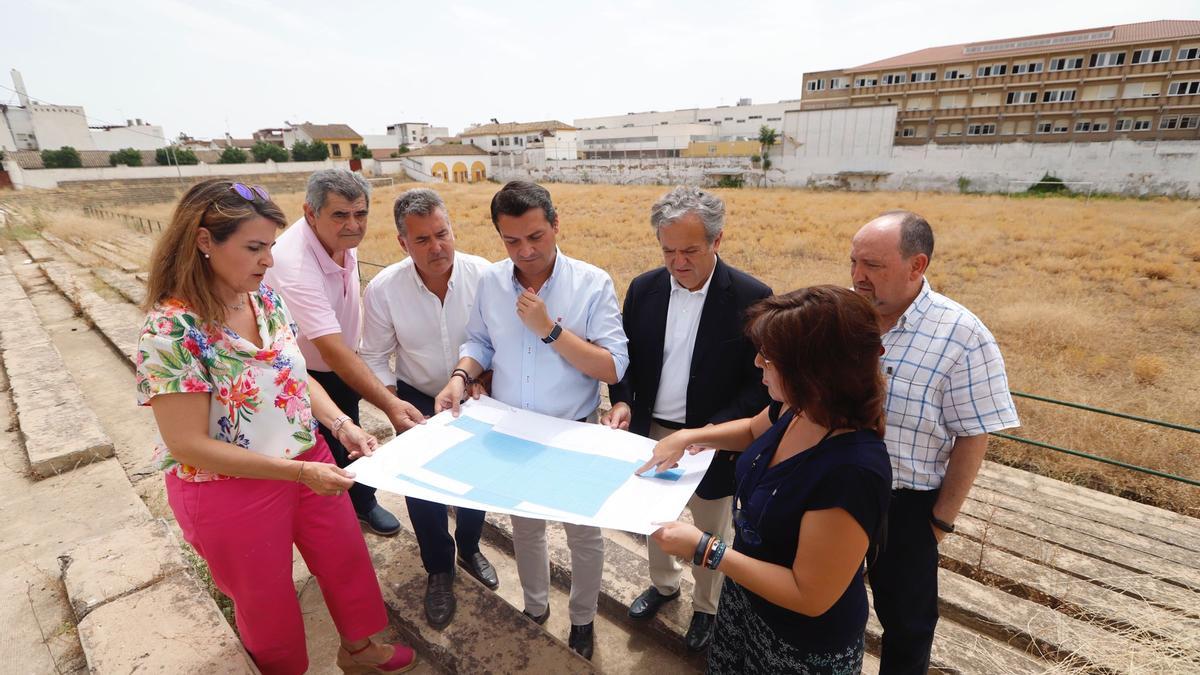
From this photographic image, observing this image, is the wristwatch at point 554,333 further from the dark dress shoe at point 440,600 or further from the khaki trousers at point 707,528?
the dark dress shoe at point 440,600

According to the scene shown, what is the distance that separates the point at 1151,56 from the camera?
1374 inches

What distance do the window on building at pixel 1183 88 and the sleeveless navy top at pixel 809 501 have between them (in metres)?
50.3

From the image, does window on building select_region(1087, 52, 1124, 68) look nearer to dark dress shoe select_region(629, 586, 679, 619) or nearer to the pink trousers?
dark dress shoe select_region(629, 586, 679, 619)

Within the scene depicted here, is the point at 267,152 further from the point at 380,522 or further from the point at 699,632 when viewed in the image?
the point at 699,632

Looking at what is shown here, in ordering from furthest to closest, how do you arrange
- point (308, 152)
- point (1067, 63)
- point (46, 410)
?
point (308, 152), point (1067, 63), point (46, 410)

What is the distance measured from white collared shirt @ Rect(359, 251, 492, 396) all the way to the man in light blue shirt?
0.46 feet

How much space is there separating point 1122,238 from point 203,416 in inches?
859

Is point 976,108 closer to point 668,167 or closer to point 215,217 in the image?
point 668,167

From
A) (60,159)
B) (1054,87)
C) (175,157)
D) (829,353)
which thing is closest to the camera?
(829,353)

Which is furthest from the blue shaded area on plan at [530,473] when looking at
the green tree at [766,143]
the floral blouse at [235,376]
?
the green tree at [766,143]

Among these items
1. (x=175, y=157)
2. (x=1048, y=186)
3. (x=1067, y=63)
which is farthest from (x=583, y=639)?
(x=175, y=157)

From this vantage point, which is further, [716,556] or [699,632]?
[699,632]

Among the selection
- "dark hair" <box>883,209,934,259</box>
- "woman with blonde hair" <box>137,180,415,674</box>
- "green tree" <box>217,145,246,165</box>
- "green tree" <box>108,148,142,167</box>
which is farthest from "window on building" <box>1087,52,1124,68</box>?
"green tree" <box>108,148,142,167</box>

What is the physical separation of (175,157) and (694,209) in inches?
2447
